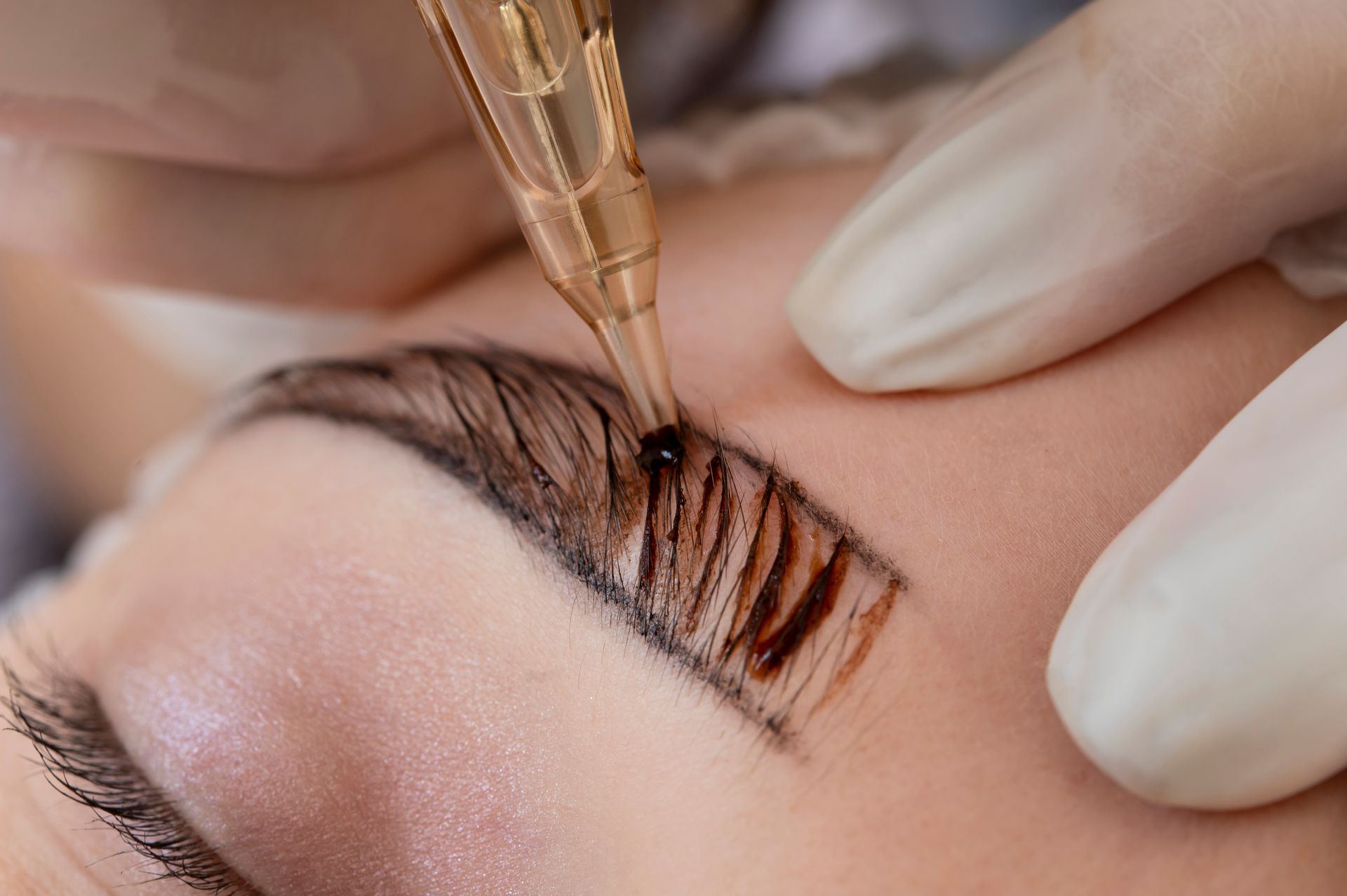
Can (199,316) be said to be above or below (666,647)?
above

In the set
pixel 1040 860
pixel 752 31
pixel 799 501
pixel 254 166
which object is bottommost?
pixel 1040 860

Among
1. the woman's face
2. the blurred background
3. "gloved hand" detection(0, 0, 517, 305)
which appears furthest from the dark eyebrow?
the blurred background

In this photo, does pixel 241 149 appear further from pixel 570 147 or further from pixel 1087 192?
pixel 1087 192

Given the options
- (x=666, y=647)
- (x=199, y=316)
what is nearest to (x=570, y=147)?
(x=666, y=647)

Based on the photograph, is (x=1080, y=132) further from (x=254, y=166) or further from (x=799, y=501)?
(x=254, y=166)

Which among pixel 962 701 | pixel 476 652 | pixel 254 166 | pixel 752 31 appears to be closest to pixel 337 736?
pixel 476 652

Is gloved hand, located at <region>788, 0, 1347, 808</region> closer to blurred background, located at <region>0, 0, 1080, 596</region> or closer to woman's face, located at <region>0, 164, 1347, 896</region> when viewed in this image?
woman's face, located at <region>0, 164, 1347, 896</region>
